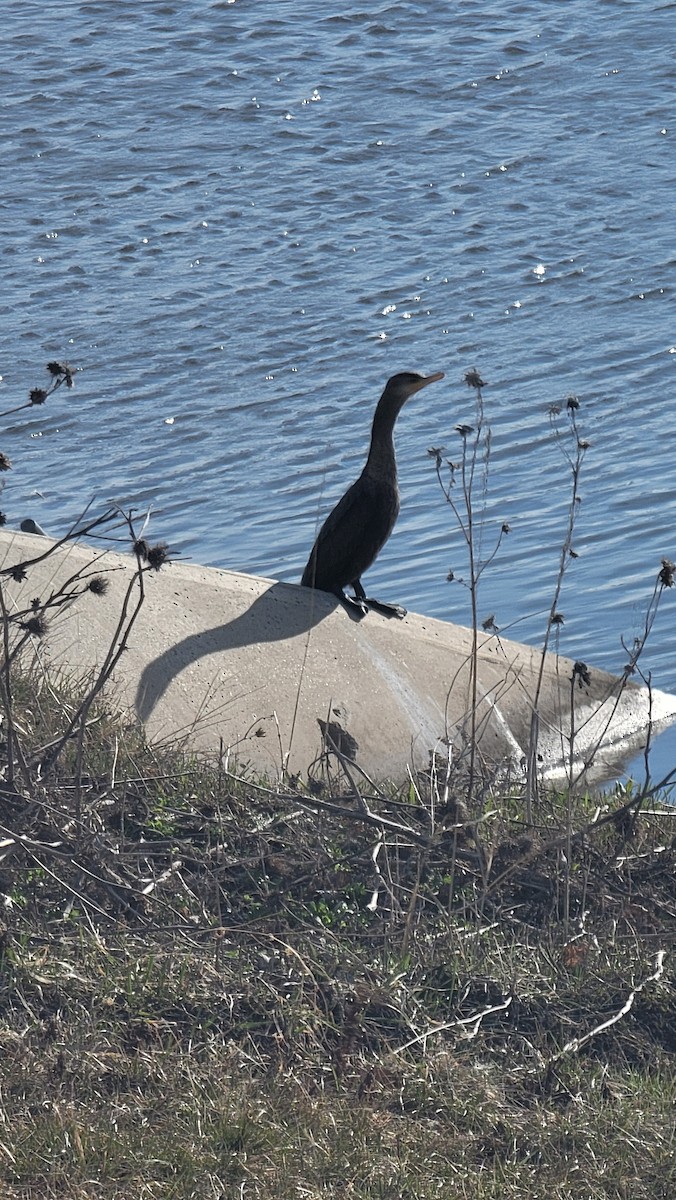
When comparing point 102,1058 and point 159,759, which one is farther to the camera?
point 159,759

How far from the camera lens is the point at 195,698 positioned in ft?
21.8

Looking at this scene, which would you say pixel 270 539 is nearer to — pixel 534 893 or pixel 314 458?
pixel 314 458

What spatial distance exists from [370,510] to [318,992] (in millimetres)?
3152

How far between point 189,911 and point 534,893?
103 centimetres

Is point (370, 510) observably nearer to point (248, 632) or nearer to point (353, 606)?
point (353, 606)

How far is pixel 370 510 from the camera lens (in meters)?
7.23

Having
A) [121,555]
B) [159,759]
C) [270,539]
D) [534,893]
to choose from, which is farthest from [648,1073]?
[270,539]

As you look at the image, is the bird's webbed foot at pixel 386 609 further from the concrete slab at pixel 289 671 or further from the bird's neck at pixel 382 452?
the bird's neck at pixel 382 452

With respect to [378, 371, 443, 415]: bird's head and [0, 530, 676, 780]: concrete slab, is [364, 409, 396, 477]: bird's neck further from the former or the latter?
[0, 530, 676, 780]: concrete slab

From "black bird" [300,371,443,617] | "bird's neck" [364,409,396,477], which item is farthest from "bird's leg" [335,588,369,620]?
"bird's neck" [364,409,396,477]

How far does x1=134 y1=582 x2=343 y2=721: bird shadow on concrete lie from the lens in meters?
6.62

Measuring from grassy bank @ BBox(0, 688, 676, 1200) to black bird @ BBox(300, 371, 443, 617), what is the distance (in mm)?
1879

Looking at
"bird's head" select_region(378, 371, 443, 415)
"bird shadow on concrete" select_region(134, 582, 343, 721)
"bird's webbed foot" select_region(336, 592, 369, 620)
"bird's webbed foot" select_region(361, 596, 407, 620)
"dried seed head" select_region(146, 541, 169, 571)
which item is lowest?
"bird's webbed foot" select_region(361, 596, 407, 620)

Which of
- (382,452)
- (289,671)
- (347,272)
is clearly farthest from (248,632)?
(347,272)
